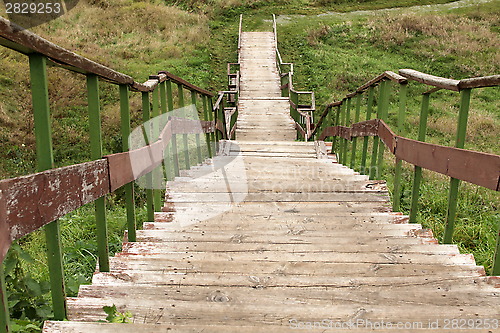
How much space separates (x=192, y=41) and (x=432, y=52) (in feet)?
32.3

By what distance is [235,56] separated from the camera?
1809cm

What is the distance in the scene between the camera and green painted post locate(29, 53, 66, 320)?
1.59 metres

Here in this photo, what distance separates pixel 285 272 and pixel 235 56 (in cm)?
1659

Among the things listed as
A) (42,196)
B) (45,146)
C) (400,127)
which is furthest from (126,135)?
(400,127)

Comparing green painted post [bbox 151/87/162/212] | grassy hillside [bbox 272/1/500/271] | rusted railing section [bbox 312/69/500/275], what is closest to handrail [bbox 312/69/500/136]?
rusted railing section [bbox 312/69/500/275]

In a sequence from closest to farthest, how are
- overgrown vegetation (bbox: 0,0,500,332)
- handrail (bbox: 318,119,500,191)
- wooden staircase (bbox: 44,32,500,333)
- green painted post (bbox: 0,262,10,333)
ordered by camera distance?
1. green painted post (bbox: 0,262,10,333)
2. wooden staircase (bbox: 44,32,500,333)
3. handrail (bbox: 318,119,500,191)
4. overgrown vegetation (bbox: 0,0,500,332)

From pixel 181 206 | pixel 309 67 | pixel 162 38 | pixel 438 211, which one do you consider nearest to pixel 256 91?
pixel 309 67

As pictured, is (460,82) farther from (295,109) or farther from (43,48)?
(295,109)

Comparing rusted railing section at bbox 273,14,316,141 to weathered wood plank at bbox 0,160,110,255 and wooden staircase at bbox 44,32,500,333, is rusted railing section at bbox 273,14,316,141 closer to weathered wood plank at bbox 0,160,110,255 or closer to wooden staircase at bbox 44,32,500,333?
wooden staircase at bbox 44,32,500,333

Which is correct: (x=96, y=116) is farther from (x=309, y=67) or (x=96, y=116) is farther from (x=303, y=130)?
(x=309, y=67)

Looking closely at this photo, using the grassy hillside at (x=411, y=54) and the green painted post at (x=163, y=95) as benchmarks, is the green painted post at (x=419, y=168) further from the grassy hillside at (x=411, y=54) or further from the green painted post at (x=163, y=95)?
the grassy hillside at (x=411, y=54)

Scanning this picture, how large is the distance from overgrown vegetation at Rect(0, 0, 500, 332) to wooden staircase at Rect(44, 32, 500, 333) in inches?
48.5

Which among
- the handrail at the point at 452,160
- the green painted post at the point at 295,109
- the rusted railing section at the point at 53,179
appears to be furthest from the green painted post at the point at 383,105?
the green painted post at the point at 295,109

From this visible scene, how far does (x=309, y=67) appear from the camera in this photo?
1703 cm
